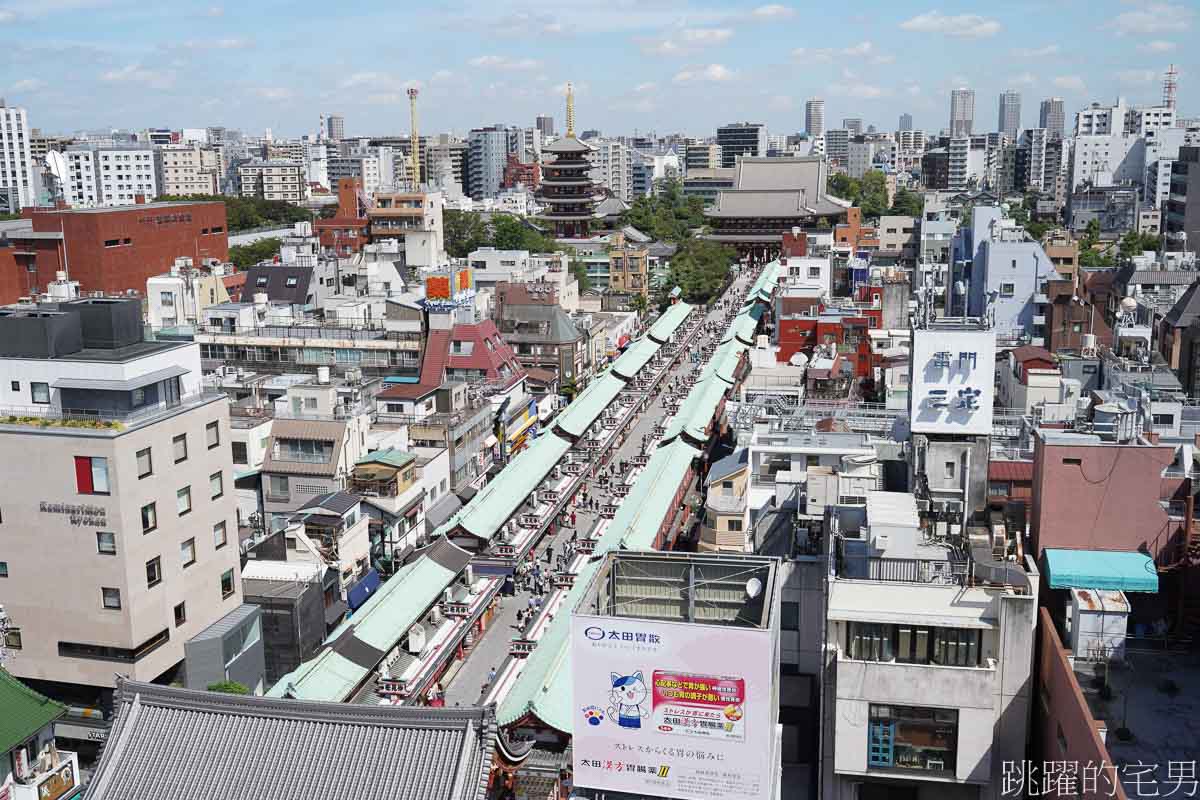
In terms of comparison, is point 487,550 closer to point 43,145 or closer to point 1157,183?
point 1157,183

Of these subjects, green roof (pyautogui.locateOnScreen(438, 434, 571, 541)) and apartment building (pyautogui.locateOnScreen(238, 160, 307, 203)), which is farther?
apartment building (pyautogui.locateOnScreen(238, 160, 307, 203))

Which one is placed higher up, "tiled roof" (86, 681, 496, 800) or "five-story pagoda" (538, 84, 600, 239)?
"five-story pagoda" (538, 84, 600, 239)

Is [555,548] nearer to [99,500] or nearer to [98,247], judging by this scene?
[99,500]

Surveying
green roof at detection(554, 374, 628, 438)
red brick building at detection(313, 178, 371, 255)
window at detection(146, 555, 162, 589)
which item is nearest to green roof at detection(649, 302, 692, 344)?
green roof at detection(554, 374, 628, 438)

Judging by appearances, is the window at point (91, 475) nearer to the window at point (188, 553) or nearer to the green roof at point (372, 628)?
the window at point (188, 553)

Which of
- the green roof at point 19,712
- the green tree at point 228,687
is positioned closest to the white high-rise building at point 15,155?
the green tree at point 228,687

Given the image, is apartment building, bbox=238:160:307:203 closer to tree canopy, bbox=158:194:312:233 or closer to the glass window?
tree canopy, bbox=158:194:312:233
